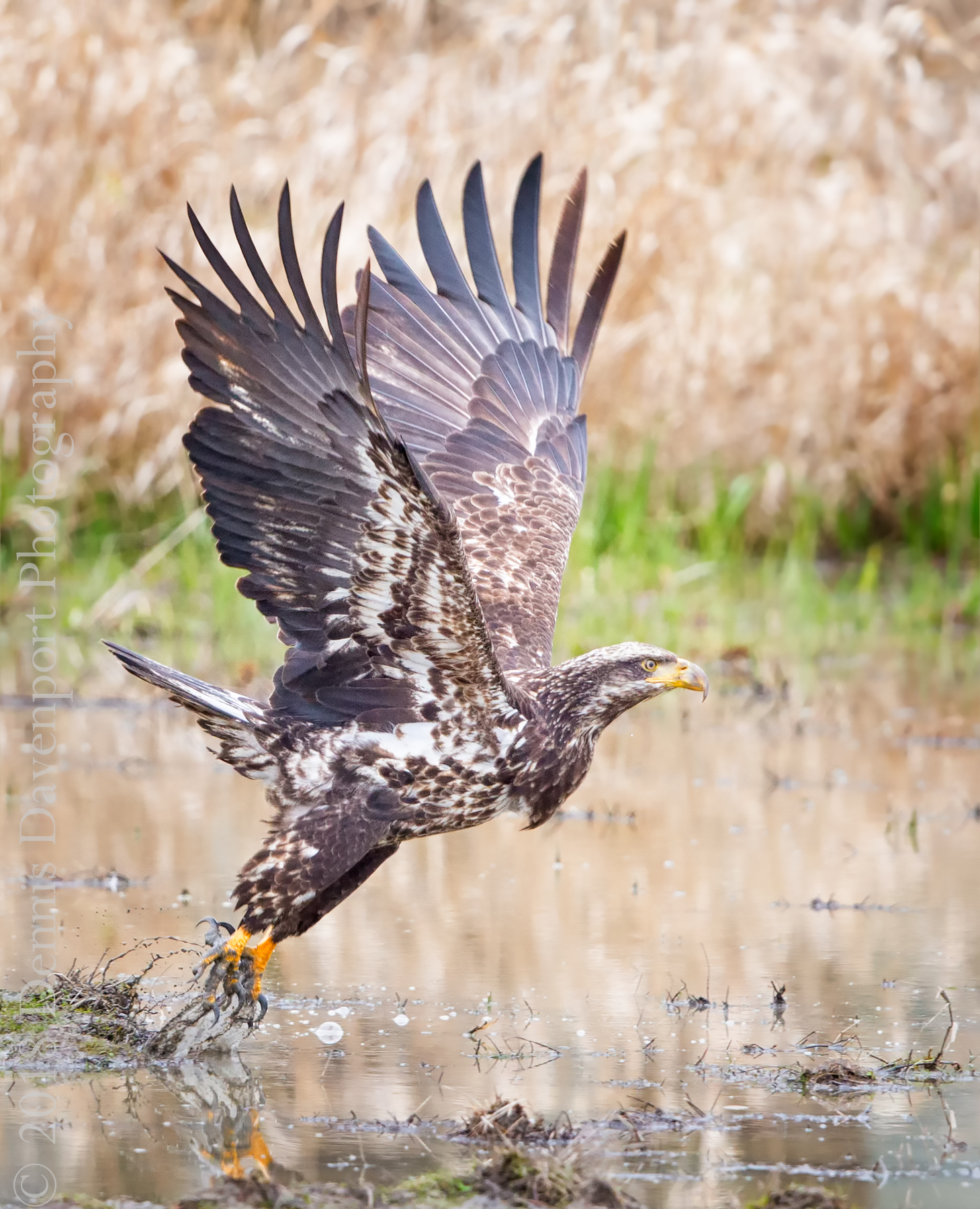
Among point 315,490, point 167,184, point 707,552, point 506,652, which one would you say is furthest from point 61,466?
point 315,490

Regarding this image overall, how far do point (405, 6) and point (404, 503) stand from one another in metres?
8.93

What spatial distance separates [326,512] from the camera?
14.9 ft

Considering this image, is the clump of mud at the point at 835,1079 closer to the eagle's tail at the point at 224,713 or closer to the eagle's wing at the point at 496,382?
the eagle's tail at the point at 224,713

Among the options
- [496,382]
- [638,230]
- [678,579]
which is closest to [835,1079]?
[496,382]

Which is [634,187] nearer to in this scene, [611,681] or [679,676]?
[679,676]

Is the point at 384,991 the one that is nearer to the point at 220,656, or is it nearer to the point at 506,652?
the point at 506,652

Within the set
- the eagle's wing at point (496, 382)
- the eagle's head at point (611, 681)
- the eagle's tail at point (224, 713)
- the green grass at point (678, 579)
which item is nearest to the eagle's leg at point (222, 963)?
the eagle's tail at point (224, 713)

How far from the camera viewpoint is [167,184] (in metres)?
11.2

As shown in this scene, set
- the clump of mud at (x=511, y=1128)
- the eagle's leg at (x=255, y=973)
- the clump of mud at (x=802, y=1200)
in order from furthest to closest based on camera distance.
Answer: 1. the eagle's leg at (x=255, y=973)
2. the clump of mud at (x=511, y=1128)
3. the clump of mud at (x=802, y=1200)

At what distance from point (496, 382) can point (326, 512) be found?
194 cm

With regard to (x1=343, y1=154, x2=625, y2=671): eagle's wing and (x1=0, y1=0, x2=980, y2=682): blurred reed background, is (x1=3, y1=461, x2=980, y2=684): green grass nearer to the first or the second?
(x1=0, y1=0, x2=980, y2=682): blurred reed background

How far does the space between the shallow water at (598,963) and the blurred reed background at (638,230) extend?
3.07 metres

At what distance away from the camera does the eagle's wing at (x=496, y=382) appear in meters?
5.90

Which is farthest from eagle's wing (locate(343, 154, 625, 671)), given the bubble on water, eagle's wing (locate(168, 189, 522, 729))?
the bubble on water
